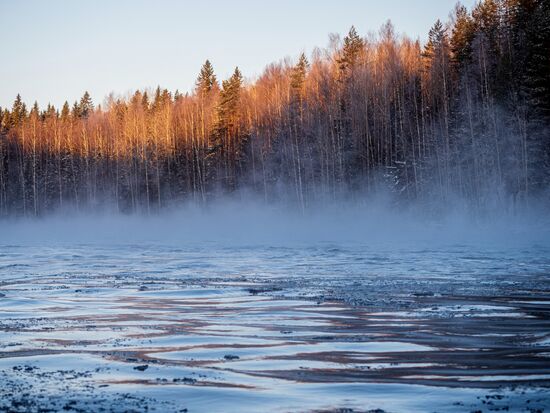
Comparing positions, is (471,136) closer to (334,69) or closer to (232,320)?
(334,69)

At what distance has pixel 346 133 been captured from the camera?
46.0 meters

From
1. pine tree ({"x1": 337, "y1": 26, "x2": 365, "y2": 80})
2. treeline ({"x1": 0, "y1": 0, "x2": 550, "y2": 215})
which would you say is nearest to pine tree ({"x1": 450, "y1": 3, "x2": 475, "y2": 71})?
treeline ({"x1": 0, "y1": 0, "x2": 550, "y2": 215})

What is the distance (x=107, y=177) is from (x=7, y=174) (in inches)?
622

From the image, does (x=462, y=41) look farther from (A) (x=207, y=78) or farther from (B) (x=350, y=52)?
(A) (x=207, y=78)

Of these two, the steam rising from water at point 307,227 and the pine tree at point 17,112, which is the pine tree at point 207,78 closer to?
the steam rising from water at point 307,227

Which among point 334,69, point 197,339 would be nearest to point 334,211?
point 334,69

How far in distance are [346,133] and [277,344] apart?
138ft

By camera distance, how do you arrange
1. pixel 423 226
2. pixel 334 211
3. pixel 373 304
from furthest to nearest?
pixel 334 211
pixel 423 226
pixel 373 304

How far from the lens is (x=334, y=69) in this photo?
50312 mm

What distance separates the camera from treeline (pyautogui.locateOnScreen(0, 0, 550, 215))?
114 feet

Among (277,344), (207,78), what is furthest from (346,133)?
(277,344)

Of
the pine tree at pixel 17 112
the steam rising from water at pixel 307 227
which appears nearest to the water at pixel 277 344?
the steam rising from water at pixel 307 227

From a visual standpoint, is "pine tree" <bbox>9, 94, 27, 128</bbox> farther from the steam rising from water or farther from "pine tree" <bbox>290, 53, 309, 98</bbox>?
"pine tree" <bbox>290, 53, 309, 98</bbox>

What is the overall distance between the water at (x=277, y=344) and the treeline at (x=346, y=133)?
1022 inches
